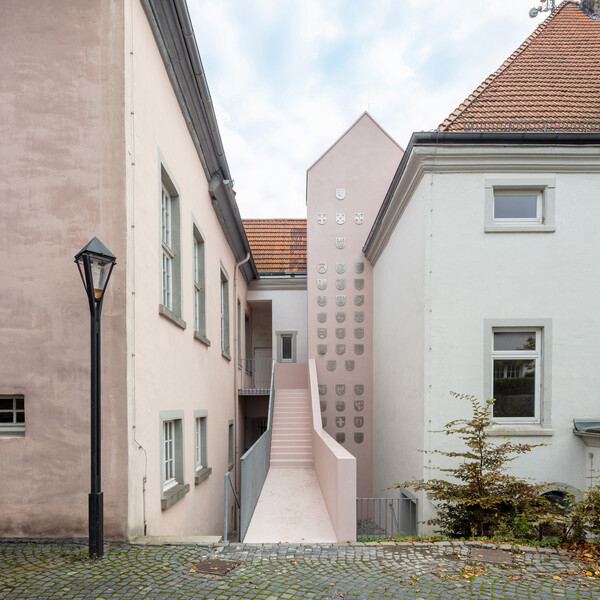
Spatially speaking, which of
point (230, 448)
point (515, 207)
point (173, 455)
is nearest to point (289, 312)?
point (230, 448)

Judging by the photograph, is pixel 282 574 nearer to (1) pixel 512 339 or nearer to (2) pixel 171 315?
(2) pixel 171 315

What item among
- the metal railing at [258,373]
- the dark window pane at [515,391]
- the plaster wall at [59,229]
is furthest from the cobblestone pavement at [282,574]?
the metal railing at [258,373]

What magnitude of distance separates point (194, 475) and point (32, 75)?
19.9 ft

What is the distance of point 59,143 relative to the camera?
542cm

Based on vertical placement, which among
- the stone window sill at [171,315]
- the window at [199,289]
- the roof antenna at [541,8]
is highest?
the roof antenna at [541,8]

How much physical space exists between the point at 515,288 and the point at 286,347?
1085cm

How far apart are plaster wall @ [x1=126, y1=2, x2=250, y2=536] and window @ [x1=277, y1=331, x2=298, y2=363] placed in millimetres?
8381

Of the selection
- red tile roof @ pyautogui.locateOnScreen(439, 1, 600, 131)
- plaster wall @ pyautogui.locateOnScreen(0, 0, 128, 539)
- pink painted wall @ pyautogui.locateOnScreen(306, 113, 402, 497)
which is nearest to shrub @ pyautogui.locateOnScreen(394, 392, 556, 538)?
plaster wall @ pyautogui.locateOnScreen(0, 0, 128, 539)

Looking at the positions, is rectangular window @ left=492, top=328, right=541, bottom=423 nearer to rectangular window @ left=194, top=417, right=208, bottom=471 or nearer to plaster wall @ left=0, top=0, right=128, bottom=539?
rectangular window @ left=194, top=417, right=208, bottom=471

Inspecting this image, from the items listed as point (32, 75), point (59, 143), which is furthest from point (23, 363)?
point (32, 75)

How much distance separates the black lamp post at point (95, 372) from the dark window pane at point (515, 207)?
273 inches

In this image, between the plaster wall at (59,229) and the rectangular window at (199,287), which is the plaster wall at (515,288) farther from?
the plaster wall at (59,229)

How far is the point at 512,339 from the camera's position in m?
8.85

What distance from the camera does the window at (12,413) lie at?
533 centimetres
